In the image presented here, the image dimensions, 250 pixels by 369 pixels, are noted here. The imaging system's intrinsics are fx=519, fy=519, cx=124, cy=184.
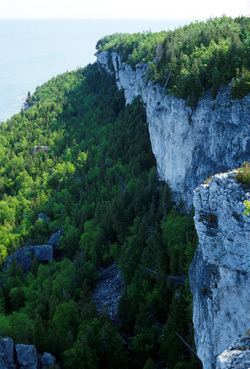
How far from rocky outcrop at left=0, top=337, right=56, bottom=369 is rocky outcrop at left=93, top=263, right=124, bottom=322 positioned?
6.58m

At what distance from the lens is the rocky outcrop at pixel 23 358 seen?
3769 centimetres

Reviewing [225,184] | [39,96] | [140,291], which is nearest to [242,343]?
[225,184]

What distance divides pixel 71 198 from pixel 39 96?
65533mm

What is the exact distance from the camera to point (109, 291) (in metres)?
47.8

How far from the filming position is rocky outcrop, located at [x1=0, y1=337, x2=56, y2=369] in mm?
37688

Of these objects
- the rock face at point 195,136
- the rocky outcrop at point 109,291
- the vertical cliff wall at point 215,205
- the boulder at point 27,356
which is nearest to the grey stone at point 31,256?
the rocky outcrop at point 109,291

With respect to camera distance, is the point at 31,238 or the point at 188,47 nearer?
the point at 188,47

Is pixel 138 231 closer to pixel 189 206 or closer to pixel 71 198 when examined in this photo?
pixel 189 206

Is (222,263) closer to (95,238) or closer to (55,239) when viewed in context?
(95,238)

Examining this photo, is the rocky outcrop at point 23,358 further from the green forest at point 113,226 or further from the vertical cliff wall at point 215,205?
the vertical cliff wall at point 215,205

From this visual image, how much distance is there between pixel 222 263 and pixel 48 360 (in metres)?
19.9

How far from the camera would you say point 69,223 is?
64500 millimetres

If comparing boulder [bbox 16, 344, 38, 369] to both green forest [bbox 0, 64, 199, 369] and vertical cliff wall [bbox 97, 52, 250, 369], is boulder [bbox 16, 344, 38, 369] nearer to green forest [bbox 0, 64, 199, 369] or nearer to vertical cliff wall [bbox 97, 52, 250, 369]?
green forest [bbox 0, 64, 199, 369]

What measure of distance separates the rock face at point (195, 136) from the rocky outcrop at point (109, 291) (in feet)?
32.4
